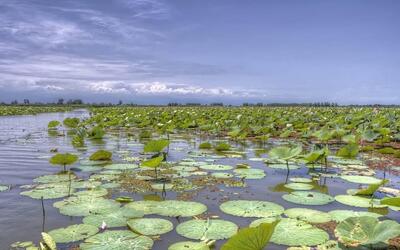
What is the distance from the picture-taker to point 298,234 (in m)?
3.60

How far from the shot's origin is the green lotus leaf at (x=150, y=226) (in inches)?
144

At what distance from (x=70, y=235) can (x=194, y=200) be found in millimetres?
1803

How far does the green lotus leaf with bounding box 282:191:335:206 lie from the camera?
4.80m

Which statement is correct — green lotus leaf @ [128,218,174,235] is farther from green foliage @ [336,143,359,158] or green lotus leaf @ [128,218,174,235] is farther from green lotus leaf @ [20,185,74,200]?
green foliage @ [336,143,359,158]

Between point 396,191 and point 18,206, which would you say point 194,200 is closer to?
point 18,206

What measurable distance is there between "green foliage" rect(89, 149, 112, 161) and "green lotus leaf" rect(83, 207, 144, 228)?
3557mm

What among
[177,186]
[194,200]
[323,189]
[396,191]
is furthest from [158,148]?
[396,191]

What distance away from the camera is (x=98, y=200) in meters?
4.62

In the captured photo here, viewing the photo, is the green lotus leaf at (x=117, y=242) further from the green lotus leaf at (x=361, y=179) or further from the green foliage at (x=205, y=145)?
the green foliage at (x=205, y=145)

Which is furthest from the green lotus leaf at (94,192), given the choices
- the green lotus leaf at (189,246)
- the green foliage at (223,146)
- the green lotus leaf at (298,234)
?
the green foliage at (223,146)

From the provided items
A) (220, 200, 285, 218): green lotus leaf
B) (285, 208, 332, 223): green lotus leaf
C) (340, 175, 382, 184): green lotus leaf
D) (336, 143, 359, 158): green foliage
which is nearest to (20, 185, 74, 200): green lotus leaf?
(220, 200, 285, 218): green lotus leaf

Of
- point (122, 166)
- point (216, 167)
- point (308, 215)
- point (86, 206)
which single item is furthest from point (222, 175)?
point (86, 206)

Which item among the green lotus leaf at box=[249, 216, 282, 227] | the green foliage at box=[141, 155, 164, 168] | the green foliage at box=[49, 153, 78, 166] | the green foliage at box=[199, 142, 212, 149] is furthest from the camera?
the green foliage at box=[199, 142, 212, 149]

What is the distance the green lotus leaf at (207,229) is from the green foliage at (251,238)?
0.86 m
